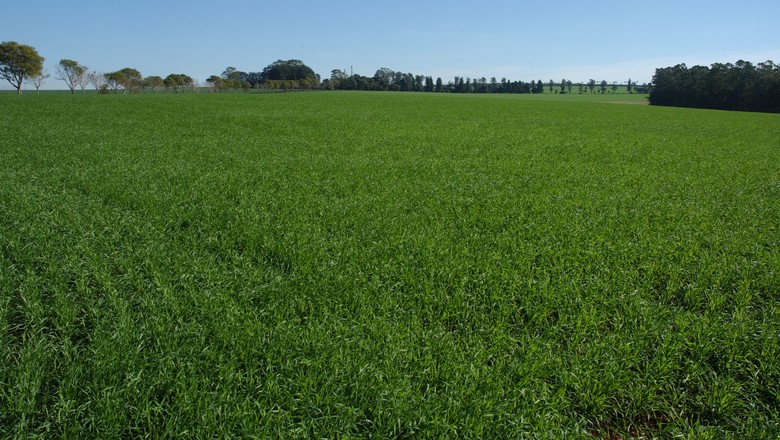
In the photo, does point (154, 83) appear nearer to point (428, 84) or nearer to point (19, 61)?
point (19, 61)

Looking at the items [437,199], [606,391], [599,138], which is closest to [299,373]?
[606,391]

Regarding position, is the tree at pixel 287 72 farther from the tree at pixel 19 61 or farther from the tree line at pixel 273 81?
the tree at pixel 19 61

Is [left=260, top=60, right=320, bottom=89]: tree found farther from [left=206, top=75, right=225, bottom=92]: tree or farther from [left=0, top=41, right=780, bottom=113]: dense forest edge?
[left=206, top=75, right=225, bottom=92]: tree

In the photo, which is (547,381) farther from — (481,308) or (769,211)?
(769,211)

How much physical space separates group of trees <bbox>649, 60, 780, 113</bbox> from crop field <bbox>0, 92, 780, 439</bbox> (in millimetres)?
95756

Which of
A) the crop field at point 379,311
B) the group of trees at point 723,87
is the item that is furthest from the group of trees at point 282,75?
the crop field at point 379,311

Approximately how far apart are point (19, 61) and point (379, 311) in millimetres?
117264

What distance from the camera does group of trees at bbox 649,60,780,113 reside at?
80.4 meters

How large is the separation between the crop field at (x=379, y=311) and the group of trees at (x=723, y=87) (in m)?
95.8

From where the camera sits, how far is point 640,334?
4.33 metres

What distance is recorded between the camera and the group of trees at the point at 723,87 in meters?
80.4

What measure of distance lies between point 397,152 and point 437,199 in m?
7.72

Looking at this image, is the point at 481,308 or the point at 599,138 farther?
the point at 599,138

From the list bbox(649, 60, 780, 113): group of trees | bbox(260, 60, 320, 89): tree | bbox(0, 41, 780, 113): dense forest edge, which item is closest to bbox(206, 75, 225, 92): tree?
bbox(0, 41, 780, 113): dense forest edge
